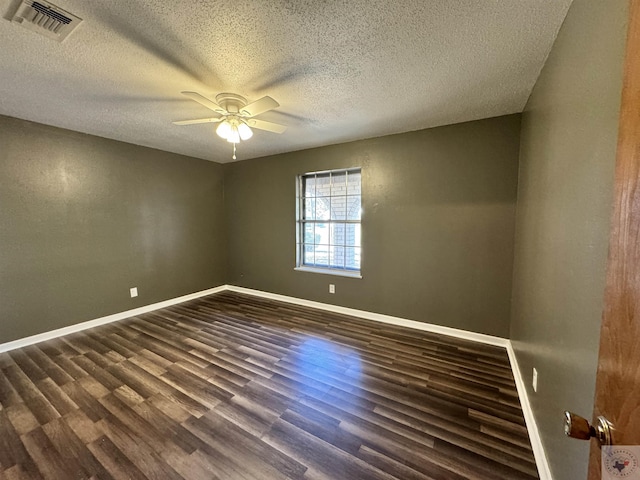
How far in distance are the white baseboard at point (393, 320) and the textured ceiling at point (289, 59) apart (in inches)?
91.7

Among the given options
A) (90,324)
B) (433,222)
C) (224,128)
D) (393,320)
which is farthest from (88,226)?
(433,222)

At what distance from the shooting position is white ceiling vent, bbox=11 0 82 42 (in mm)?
1271

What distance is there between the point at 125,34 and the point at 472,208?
318cm

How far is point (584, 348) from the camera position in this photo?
3.04 ft

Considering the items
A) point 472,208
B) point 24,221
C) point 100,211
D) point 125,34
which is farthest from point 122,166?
point 472,208

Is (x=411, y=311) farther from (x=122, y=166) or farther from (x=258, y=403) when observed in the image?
(x=122, y=166)

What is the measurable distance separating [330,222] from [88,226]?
3115mm

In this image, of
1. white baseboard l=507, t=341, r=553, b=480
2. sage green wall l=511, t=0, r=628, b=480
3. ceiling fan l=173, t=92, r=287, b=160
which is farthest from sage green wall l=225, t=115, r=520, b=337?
ceiling fan l=173, t=92, r=287, b=160

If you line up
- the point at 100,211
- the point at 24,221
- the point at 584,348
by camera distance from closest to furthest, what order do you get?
the point at 584,348, the point at 24,221, the point at 100,211

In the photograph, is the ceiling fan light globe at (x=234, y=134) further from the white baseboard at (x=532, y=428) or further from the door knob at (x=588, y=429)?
the white baseboard at (x=532, y=428)

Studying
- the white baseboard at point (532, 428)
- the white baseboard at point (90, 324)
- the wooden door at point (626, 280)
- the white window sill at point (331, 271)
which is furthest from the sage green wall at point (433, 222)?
the wooden door at point (626, 280)

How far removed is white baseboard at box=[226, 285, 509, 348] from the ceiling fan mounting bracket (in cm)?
278

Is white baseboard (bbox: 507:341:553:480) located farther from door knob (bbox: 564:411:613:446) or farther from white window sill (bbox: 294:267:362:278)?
white window sill (bbox: 294:267:362:278)

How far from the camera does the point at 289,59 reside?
5.62ft
